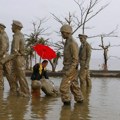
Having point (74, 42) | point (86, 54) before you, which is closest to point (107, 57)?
point (86, 54)

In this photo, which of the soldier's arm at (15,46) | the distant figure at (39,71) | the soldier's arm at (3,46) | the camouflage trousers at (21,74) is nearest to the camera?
the soldier's arm at (15,46)

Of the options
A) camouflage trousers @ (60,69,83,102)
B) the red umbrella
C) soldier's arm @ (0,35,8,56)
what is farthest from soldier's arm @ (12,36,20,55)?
camouflage trousers @ (60,69,83,102)

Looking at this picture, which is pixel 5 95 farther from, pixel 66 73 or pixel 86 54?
pixel 86 54

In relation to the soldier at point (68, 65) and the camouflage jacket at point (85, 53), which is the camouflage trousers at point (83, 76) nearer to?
the camouflage jacket at point (85, 53)

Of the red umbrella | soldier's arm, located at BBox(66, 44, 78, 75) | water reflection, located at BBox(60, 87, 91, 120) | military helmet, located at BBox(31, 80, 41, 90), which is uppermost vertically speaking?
the red umbrella

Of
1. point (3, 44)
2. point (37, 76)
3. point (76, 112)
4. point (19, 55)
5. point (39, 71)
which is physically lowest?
point (76, 112)

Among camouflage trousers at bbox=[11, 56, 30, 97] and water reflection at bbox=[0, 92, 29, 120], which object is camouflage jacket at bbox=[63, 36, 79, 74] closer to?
water reflection at bbox=[0, 92, 29, 120]

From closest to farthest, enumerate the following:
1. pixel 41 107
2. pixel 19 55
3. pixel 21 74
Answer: pixel 41 107 → pixel 19 55 → pixel 21 74

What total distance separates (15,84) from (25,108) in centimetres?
320

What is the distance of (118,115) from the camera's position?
30.8 feet

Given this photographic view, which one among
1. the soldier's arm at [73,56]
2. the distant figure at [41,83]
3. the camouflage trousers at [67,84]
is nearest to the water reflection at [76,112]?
the camouflage trousers at [67,84]

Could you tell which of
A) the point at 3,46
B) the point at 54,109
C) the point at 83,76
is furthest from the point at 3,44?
the point at 54,109

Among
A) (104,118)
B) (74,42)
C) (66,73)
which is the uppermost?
(74,42)

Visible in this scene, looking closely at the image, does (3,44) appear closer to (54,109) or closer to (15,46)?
(15,46)
